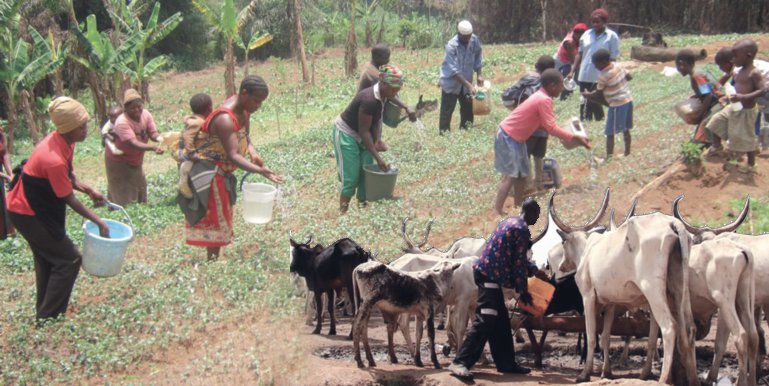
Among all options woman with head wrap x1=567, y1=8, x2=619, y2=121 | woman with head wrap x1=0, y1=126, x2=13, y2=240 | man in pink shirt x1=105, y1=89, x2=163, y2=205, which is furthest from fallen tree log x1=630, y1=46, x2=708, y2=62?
woman with head wrap x1=0, y1=126, x2=13, y2=240

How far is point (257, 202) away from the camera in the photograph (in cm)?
928

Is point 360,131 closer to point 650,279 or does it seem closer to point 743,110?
point 743,110

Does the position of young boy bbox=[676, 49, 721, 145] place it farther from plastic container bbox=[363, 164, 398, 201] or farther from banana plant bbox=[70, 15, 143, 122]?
banana plant bbox=[70, 15, 143, 122]

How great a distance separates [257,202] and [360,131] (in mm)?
1910

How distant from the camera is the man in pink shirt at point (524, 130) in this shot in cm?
1040

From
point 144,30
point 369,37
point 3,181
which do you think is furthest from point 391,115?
point 369,37

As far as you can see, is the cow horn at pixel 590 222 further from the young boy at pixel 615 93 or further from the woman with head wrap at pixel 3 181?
the woman with head wrap at pixel 3 181

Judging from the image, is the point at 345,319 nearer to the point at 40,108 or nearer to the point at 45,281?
the point at 45,281

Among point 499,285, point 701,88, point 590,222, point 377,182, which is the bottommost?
point 377,182

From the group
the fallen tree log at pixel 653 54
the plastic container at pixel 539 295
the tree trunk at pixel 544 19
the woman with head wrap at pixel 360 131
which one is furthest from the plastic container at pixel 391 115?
the tree trunk at pixel 544 19

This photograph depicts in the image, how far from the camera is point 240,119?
9023mm

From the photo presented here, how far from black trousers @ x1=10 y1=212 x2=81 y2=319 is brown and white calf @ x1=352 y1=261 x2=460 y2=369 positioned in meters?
2.62

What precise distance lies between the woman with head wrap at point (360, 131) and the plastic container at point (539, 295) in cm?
395

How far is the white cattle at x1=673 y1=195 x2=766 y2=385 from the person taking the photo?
6207 millimetres
